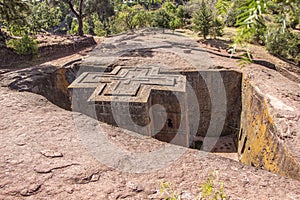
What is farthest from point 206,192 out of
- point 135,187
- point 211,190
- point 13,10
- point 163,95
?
point 13,10

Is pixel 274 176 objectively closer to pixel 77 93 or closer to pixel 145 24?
pixel 77 93

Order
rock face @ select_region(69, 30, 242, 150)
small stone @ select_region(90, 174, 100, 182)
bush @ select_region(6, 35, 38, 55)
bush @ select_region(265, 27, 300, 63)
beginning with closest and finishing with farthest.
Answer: small stone @ select_region(90, 174, 100, 182) < rock face @ select_region(69, 30, 242, 150) < bush @ select_region(6, 35, 38, 55) < bush @ select_region(265, 27, 300, 63)

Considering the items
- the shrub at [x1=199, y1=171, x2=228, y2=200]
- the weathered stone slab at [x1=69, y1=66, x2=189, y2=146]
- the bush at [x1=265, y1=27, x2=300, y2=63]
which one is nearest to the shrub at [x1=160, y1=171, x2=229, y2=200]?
the shrub at [x1=199, y1=171, x2=228, y2=200]

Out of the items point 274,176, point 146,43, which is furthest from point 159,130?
point 146,43

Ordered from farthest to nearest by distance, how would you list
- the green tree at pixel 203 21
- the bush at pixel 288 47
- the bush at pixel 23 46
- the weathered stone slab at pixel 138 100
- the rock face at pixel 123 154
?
the green tree at pixel 203 21 < the bush at pixel 288 47 < the bush at pixel 23 46 < the weathered stone slab at pixel 138 100 < the rock face at pixel 123 154

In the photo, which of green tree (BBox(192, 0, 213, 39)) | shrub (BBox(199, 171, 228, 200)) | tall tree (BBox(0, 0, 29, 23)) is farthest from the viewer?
green tree (BBox(192, 0, 213, 39))

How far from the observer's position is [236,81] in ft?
28.6

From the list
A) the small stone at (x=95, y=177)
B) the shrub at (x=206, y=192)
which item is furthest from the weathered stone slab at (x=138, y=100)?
the shrub at (x=206, y=192)

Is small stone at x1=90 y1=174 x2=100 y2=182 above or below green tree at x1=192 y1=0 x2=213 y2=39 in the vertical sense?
below

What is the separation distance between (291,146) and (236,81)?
4.82 metres

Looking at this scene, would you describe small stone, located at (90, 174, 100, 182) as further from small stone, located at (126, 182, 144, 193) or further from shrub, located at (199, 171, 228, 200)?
shrub, located at (199, 171, 228, 200)

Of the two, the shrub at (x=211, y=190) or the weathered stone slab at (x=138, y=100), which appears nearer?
the shrub at (x=211, y=190)

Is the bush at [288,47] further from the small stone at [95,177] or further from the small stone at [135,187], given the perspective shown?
the small stone at [95,177]

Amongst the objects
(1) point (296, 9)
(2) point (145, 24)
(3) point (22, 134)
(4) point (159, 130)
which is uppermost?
(2) point (145, 24)
